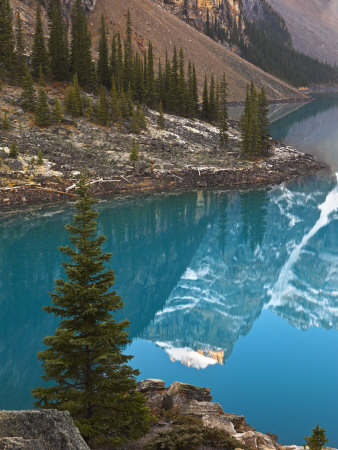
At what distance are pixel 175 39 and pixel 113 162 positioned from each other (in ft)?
357

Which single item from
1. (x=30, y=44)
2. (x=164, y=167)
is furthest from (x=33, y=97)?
(x=30, y=44)

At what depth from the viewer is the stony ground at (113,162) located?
4359 cm

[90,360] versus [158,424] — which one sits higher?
[90,360]

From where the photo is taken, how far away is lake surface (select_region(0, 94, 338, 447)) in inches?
697

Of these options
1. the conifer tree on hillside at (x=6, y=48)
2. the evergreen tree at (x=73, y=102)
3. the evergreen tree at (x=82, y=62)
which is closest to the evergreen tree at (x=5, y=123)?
the evergreen tree at (x=73, y=102)

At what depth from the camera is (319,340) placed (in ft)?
75.2

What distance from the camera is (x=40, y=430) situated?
669cm

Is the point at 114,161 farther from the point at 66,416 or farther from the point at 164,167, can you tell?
the point at 66,416

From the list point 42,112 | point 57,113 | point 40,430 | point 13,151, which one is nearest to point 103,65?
point 57,113

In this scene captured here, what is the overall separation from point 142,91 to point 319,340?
194 feet

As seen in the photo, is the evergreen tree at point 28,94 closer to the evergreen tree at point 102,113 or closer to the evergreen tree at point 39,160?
the evergreen tree at point 102,113

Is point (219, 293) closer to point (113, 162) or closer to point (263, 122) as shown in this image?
point (113, 162)

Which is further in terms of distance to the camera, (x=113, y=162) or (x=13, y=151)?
(x=113, y=162)

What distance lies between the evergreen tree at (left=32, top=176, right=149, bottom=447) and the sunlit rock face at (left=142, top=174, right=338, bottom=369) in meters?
10.3
